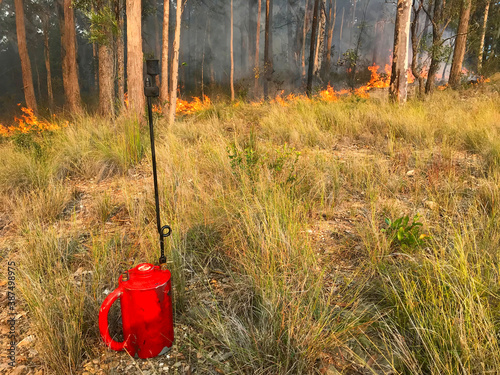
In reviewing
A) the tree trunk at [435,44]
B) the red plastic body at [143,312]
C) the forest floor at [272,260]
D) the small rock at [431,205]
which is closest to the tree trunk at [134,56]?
the forest floor at [272,260]

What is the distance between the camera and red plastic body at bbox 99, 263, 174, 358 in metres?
1.45

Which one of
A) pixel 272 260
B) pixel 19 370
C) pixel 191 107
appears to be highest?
pixel 191 107

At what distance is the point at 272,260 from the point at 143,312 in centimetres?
73

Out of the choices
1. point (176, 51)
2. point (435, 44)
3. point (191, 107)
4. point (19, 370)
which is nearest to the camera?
point (19, 370)

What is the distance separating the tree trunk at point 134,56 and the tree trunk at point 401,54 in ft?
19.0

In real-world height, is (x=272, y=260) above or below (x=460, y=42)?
below

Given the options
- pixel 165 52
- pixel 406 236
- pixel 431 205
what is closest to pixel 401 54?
pixel 165 52

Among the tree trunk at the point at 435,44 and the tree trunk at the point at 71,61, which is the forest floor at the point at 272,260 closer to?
the tree trunk at the point at 435,44

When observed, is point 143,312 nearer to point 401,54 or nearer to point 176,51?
point 176,51

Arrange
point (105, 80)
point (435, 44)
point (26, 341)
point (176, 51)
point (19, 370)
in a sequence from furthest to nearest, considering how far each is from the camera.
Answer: point (435, 44) → point (105, 80) → point (176, 51) → point (26, 341) → point (19, 370)

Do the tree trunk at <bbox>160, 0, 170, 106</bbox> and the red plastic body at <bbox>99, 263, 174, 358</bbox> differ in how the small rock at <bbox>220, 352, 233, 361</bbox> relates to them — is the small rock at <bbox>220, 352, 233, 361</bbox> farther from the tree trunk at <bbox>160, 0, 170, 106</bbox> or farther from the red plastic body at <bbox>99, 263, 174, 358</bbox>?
the tree trunk at <bbox>160, 0, 170, 106</bbox>

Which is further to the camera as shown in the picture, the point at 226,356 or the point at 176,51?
the point at 176,51

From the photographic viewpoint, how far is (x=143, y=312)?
1.46m

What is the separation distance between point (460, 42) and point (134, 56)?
11148mm
